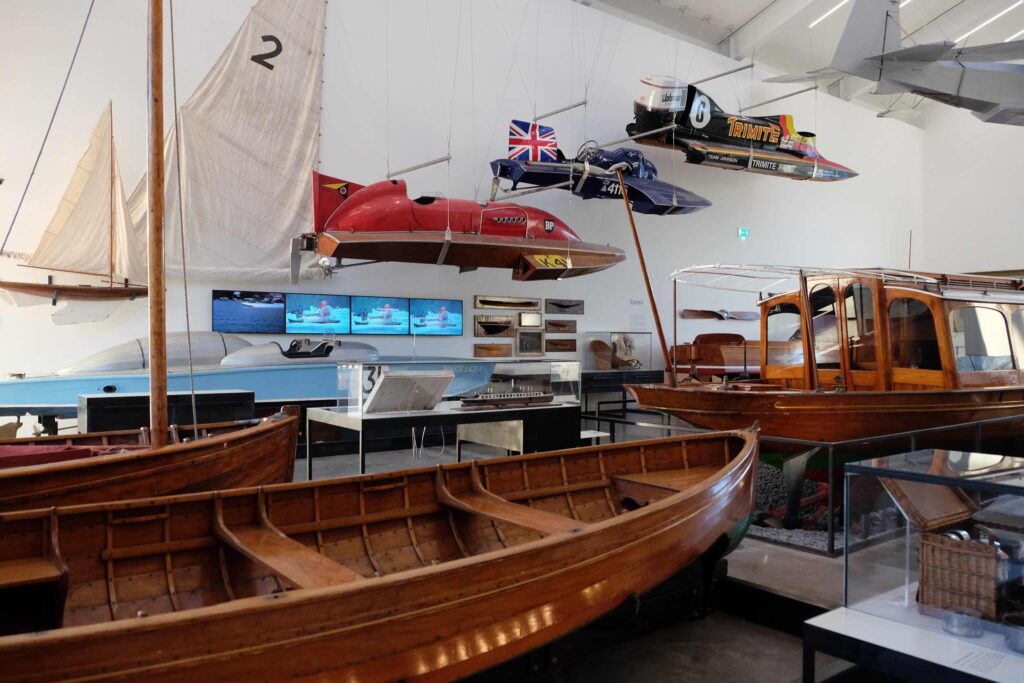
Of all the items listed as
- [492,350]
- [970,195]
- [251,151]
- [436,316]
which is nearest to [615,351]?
[492,350]

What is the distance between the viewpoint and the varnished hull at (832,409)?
6000 mm

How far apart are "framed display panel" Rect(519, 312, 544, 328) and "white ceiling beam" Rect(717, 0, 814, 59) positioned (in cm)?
769

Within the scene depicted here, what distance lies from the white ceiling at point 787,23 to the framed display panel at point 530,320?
238 inches

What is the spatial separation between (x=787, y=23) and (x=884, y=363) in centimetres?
1082

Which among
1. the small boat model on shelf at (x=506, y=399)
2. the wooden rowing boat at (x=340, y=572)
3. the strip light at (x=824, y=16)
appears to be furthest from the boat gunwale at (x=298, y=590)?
the strip light at (x=824, y=16)

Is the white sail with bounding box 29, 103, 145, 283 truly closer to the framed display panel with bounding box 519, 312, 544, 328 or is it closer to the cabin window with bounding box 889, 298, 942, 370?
the framed display panel with bounding box 519, 312, 544, 328

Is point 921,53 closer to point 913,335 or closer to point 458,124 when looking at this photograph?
point 913,335

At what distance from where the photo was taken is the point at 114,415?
5785 mm

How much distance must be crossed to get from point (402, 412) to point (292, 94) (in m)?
5.72

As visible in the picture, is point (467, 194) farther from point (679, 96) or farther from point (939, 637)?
point (939, 637)

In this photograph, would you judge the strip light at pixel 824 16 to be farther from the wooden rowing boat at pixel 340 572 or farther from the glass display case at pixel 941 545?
the glass display case at pixel 941 545

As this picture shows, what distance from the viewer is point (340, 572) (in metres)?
2.30

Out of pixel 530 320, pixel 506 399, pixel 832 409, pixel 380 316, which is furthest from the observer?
pixel 530 320

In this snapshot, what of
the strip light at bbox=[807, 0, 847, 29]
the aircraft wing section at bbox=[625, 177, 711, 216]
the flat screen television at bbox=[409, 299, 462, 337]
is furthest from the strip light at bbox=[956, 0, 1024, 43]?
the flat screen television at bbox=[409, 299, 462, 337]
